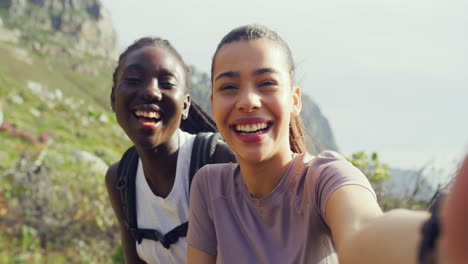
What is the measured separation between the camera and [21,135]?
9.60 meters

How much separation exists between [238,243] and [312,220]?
0.33 meters

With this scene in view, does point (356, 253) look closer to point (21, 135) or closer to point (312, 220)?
point (312, 220)

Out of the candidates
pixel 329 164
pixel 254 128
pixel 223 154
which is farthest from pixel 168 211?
pixel 329 164

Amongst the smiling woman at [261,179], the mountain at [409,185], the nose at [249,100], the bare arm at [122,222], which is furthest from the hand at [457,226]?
the mountain at [409,185]

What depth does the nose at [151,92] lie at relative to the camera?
7.50 feet

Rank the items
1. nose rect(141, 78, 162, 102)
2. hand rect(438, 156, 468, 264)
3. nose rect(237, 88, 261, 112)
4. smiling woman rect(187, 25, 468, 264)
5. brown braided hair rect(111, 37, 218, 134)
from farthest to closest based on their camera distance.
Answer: brown braided hair rect(111, 37, 218, 134)
nose rect(141, 78, 162, 102)
nose rect(237, 88, 261, 112)
smiling woman rect(187, 25, 468, 264)
hand rect(438, 156, 468, 264)

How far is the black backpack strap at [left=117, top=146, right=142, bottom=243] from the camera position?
254cm

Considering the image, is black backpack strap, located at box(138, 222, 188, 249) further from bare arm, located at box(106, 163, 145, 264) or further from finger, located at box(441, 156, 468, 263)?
finger, located at box(441, 156, 468, 263)

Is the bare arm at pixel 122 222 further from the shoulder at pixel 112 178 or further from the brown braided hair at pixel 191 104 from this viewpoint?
the brown braided hair at pixel 191 104

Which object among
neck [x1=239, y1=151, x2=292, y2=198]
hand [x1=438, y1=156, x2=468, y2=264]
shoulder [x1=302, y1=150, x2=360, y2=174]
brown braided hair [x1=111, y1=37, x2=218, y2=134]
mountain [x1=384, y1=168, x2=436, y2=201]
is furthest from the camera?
mountain [x1=384, y1=168, x2=436, y2=201]

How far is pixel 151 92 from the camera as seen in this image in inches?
90.0

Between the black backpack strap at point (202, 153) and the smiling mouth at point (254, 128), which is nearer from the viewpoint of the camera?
the smiling mouth at point (254, 128)

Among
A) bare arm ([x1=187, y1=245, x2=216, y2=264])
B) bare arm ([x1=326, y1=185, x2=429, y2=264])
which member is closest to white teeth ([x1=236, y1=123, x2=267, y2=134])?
bare arm ([x1=326, y1=185, x2=429, y2=264])

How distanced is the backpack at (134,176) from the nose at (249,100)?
78 centimetres
